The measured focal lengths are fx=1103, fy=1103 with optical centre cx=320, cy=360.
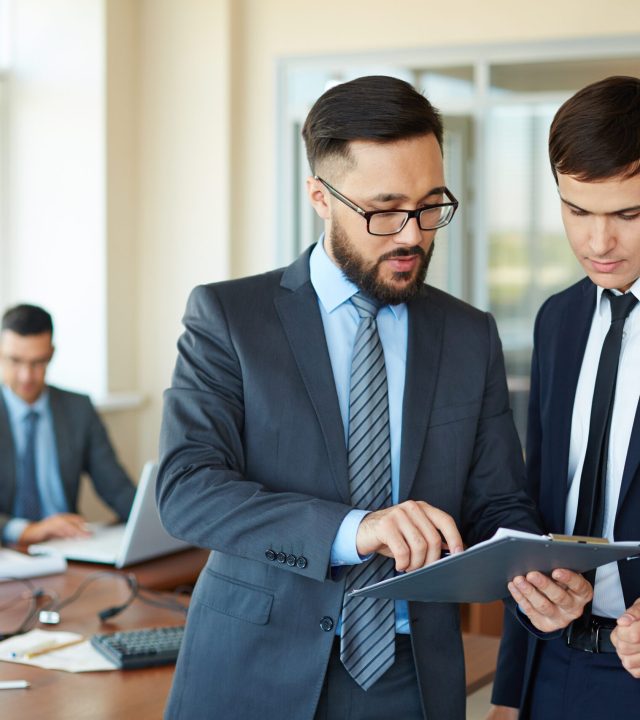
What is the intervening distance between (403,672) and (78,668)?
940 millimetres

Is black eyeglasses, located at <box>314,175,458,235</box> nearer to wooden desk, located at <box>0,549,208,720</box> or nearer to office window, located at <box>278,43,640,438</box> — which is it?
wooden desk, located at <box>0,549,208,720</box>

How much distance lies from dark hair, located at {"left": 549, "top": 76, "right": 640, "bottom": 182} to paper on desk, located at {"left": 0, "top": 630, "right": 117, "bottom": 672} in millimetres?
1471

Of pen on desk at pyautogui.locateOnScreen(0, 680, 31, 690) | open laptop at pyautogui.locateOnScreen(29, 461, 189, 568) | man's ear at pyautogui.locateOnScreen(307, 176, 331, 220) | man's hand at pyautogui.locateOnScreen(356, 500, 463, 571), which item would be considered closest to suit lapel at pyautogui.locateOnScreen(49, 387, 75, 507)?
open laptop at pyautogui.locateOnScreen(29, 461, 189, 568)

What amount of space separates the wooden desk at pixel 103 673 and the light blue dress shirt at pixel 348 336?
0.74 m

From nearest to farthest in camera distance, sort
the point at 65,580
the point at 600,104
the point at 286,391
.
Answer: the point at 286,391
the point at 600,104
the point at 65,580

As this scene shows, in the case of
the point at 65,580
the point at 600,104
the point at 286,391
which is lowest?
the point at 65,580

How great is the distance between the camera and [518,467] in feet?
6.50

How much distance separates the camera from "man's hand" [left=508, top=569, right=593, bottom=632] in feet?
5.64

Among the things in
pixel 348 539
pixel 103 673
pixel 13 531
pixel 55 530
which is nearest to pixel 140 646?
pixel 103 673

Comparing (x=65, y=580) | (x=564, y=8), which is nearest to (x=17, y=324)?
(x=65, y=580)

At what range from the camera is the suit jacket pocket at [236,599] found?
1.76 metres

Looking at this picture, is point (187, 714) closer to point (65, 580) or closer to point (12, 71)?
point (65, 580)

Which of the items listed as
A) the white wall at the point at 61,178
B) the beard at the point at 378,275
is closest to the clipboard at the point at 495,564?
the beard at the point at 378,275

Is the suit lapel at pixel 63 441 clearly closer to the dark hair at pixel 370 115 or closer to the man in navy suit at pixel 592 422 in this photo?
the man in navy suit at pixel 592 422
